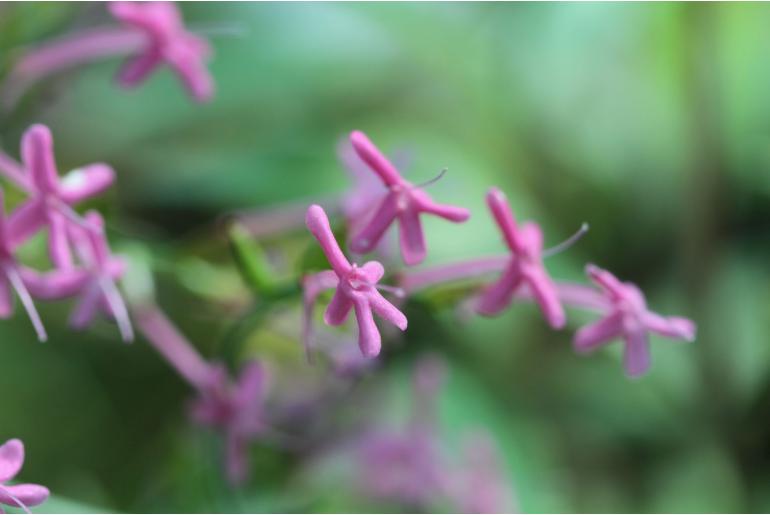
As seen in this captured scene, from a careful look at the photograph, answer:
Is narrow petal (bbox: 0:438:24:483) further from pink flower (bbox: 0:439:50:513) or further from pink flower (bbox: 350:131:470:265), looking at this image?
pink flower (bbox: 350:131:470:265)

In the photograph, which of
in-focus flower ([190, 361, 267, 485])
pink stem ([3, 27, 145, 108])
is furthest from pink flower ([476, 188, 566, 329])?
pink stem ([3, 27, 145, 108])

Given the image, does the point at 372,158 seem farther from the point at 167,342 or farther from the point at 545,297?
the point at 167,342

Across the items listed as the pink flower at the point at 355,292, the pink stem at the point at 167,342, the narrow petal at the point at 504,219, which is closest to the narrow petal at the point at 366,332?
the pink flower at the point at 355,292

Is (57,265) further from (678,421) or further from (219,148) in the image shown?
(678,421)

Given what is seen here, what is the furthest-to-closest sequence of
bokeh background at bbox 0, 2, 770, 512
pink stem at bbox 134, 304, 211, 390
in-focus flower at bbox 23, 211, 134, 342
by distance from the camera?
bokeh background at bbox 0, 2, 770, 512, pink stem at bbox 134, 304, 211, 390, in-focus flower at bbox 23, 211, 134, 342

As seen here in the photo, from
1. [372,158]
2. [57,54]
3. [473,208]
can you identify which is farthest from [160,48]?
[473,208]

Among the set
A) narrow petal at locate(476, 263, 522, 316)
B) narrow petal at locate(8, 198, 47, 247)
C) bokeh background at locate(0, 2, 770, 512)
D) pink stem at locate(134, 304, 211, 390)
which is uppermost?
narrow petal at locate(8, 198, 47, 247)
